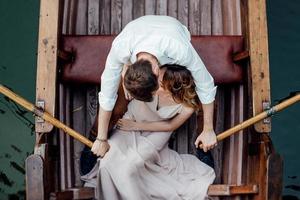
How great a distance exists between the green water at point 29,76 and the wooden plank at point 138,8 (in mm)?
987

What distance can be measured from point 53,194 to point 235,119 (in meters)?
1.05

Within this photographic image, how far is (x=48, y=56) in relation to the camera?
423cm

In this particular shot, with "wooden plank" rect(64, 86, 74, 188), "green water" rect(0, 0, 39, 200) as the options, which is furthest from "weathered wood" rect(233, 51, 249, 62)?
"green water" rect(0, 0, 39, 200)

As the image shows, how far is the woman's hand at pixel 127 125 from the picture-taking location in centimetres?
427

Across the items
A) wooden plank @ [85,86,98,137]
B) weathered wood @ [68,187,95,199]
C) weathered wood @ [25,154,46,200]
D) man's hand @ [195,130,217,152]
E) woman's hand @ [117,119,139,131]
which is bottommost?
weathered wood @ [68,187,95,199]

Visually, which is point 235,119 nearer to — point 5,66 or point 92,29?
point 92,29

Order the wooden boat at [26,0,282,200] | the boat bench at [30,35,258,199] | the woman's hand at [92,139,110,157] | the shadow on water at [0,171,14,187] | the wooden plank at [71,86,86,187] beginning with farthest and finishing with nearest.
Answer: the shadow on water at [0,171,14,187] → the wooden plank at [71,86,86,187] → the boat bench at [30,35,258,199] → the wooden boat at [26,0,282,200] → the woman's hand at [92,139,110,157]

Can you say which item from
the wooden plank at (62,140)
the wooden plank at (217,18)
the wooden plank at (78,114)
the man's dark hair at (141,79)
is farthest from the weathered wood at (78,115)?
the man's dark hair at (141,79)

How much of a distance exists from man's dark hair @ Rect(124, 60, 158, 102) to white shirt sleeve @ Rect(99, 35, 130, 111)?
0.19m

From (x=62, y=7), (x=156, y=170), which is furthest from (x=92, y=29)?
(x=156, y=170)

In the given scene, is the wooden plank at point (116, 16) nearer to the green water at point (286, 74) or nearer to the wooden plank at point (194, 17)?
the wooden plank at point (194, 17)

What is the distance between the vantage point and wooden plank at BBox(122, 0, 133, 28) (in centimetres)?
482

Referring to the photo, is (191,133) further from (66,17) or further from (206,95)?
(66,17)

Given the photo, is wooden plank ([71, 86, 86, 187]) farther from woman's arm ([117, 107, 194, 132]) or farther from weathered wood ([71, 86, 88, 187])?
woman's arm ([117, 107, 194, 132])
